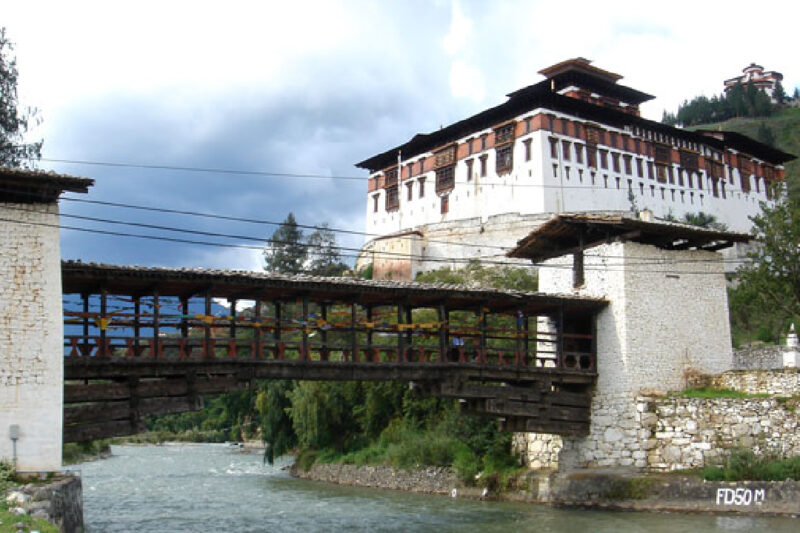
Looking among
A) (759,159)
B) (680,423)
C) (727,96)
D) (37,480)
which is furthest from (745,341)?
(727,96)

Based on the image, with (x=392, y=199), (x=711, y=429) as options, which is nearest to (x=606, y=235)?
(x=711, y=429)

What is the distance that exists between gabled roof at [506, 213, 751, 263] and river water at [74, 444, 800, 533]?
280 inches

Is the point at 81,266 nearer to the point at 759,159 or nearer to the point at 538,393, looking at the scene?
the point at 538,393

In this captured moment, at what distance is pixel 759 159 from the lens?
6378 centimetres

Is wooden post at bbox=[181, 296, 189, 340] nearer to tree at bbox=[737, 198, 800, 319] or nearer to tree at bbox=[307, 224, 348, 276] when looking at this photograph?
tree at bbox=[737, 198, 800, 319]

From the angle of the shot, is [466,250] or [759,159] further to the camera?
[759,159]

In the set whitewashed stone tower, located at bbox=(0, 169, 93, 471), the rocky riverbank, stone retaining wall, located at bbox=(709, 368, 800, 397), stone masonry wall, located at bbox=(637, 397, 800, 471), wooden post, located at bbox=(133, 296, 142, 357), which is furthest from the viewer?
stone retaining wall, located at bbox=(709, 368, 800, 397)

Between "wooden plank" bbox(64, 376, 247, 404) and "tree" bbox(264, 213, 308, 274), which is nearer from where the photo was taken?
"wooden plank" bbox(64, 376, 247, 404)

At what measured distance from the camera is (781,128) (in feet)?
358

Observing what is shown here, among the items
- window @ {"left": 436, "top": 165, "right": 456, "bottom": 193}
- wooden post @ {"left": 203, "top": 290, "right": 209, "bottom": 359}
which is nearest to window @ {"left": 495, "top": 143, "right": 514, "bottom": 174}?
window @ {"left": 436, "top": 165, "right": 456, "bottom": 193}

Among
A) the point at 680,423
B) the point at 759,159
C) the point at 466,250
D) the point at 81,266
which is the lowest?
the point at 680,423

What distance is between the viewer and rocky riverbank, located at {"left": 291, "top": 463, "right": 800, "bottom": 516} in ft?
56.8

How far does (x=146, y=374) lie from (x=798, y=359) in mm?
17754

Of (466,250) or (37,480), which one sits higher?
(466,250)
